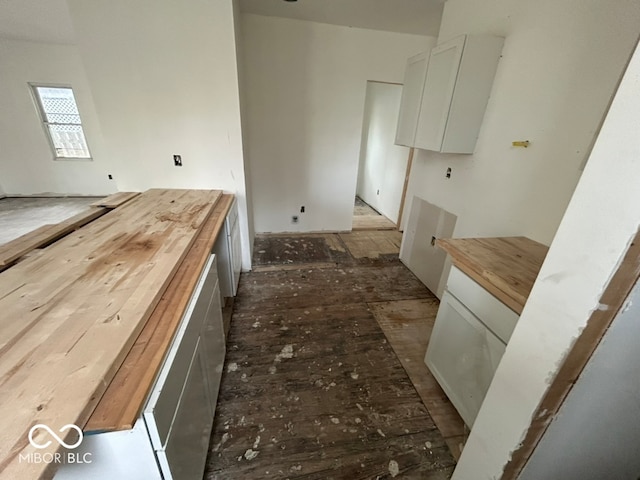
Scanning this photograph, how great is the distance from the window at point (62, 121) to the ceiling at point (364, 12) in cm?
492

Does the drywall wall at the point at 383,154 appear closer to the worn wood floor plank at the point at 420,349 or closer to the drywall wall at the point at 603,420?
the worn wood floor plank at the point at 420,349

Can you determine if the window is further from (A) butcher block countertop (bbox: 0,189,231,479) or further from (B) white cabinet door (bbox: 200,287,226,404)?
(B) white cabinet door (bbox: 200,287,226,404)

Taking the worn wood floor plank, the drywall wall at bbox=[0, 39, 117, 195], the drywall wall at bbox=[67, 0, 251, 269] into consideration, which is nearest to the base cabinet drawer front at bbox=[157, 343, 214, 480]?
the worn wood floor plank

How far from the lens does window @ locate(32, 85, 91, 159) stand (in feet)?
17.1

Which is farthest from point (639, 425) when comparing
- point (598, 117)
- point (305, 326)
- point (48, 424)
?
point (305, 326)

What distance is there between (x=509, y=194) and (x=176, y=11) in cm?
277

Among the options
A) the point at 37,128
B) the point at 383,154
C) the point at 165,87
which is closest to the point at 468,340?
the point at 165,87

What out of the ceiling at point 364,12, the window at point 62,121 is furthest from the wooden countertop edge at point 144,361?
the window at point 62,121

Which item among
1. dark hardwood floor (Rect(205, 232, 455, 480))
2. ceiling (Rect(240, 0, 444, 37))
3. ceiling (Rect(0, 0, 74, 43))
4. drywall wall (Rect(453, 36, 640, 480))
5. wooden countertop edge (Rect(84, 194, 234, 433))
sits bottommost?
dark hardwood floor (Rect(205, 232, 455, 480))

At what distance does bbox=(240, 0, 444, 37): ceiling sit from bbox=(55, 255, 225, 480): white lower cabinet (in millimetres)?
2900

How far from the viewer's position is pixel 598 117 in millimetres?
1297

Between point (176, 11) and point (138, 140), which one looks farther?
point (138, 140)

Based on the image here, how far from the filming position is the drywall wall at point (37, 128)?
15.9 feet

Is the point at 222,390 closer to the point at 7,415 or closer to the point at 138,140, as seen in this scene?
the point at 7,415
